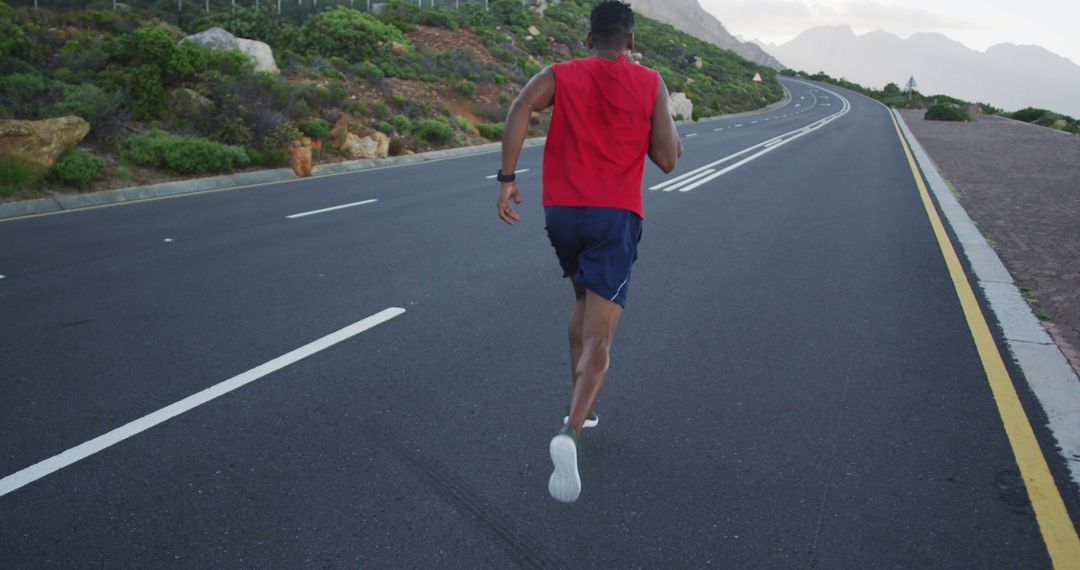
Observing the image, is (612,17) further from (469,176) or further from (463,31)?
(463,31)

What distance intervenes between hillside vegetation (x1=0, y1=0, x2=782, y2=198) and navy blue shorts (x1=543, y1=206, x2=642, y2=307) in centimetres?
645

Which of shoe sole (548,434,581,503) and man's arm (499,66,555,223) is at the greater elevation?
man's arm (499,66,555,223)

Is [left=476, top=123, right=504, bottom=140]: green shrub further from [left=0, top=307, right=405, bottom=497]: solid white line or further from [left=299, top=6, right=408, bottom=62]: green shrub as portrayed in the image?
[left=0, top=307, right=405, bottom=497]: solid white line

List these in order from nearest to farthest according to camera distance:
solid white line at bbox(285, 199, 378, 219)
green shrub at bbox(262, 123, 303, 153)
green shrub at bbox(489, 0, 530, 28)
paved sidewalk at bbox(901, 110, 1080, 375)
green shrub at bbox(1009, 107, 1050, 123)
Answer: paved sidewalk at bbox(901, 110, 1080, 375)
solid white line at bbox(285, 199, 378, 219)
green shrub at bbox(262, 123, 303, 153)
green shrub at bbox(1009, 107, 1050, 123)
green shrub at bbox(489, 0, 530, 28)

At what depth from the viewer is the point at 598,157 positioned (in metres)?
3.34

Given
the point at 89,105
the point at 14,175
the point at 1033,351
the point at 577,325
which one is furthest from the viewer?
the point at 89,105

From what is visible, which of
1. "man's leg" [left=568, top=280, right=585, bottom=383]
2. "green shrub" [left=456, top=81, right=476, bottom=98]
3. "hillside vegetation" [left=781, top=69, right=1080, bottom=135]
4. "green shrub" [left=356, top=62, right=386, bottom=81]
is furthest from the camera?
"hillside vegetation" [left=781, top=69, right=1080, bottom=135]

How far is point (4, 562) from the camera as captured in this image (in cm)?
282

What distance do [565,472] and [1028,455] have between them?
239cm

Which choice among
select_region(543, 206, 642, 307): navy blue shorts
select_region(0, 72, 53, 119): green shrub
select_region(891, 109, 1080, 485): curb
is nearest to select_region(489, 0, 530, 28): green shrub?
select_region(0, 72, 53, 119): green shrub

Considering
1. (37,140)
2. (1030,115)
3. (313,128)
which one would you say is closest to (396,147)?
(313,128)

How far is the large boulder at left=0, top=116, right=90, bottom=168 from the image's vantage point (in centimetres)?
1166

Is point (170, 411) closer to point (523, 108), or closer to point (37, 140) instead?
point (523, 108)

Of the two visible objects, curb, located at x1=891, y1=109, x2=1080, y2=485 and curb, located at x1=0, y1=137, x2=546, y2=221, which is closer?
curb, located at x1=891, y1=109, x2=1080, y2=485
